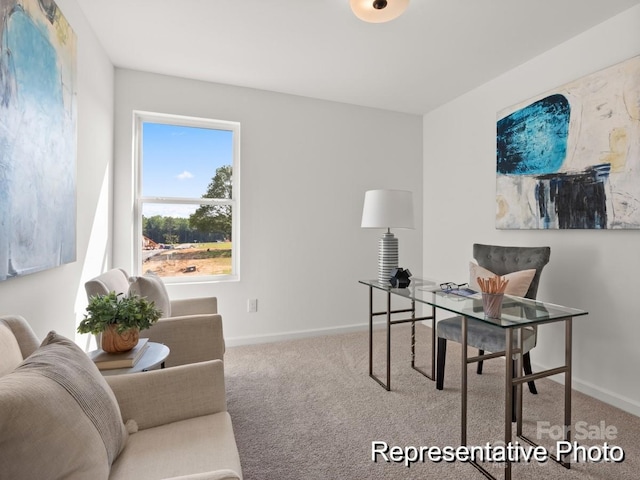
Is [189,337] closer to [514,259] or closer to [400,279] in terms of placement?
[400,279]

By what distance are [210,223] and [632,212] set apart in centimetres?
320

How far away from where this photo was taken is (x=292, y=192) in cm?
358

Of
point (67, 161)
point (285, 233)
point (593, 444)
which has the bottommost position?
point (593, 444)

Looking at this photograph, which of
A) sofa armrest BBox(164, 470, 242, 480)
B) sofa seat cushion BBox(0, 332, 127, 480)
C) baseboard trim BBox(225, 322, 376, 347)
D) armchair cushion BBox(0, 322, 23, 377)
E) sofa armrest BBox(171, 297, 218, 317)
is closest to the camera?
sofa seat cushion BBox(0, 332, 127, 480)

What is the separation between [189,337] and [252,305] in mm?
1421

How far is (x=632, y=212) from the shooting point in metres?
2.14

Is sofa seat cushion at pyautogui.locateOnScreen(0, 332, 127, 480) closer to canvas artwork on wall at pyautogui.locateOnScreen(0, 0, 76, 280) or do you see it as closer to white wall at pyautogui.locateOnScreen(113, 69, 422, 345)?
canvas artwork on wall at pyautogui.locateOnScreen(0, 0, 76, 280)

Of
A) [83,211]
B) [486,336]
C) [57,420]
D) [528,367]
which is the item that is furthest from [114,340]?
[528,367]

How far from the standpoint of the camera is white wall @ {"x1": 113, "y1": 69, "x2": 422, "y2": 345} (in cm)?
317

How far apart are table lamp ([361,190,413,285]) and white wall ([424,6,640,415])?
1.10m

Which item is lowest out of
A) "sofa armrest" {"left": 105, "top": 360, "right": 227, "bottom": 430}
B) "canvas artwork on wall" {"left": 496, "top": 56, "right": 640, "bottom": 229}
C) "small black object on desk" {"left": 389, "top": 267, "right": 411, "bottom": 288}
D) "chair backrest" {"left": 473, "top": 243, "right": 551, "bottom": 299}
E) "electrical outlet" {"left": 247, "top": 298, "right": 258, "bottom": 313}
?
"electrical outlet" {"left": 247, "top": 298, "right": 258, "bottom": 313}

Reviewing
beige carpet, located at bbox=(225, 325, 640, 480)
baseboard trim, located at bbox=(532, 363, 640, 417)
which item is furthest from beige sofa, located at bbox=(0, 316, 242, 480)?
baseboard trim, located at bbox=(532, 363, 640, 417)

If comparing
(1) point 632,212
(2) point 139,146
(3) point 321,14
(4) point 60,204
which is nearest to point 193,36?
(3) point 321,14

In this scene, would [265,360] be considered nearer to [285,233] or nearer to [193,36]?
[285,233]
